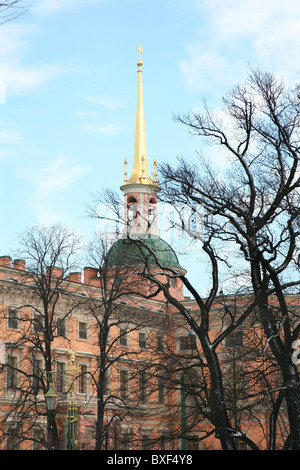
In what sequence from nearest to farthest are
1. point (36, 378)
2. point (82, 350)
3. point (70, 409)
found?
point (70, 409)
point (36, 378)
point (82, 350)

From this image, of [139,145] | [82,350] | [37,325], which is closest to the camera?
[37,325]

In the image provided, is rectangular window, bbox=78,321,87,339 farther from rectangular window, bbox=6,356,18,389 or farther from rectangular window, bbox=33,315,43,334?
rectangular window, bbox=6,356,18,389

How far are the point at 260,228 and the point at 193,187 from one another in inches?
91.0

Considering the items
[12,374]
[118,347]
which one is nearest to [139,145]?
[118,347]

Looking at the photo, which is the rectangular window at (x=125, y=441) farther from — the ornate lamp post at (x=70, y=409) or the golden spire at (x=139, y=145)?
the golden spire at (x=139, y=145)

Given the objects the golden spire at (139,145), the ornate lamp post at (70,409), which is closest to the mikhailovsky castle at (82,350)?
the ornate lamp post at (70,409)

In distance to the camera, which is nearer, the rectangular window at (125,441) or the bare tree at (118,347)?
the rectangular window at (125,441)

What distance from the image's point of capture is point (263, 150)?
2511 cm

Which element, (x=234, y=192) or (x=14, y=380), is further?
(x=14, y=380)

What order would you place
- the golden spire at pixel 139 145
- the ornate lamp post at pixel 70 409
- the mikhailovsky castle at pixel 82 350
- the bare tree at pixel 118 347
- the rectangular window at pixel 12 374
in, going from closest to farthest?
the ornate lamp post at pixel 70 409 < the bare tree at pixel 118 347 < the mikhailovsky castle at pixel 82 350 < the rectangular window at pixel 12 374 < the golden spire at pixel 139 145

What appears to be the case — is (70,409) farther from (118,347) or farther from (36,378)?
(118,347)
